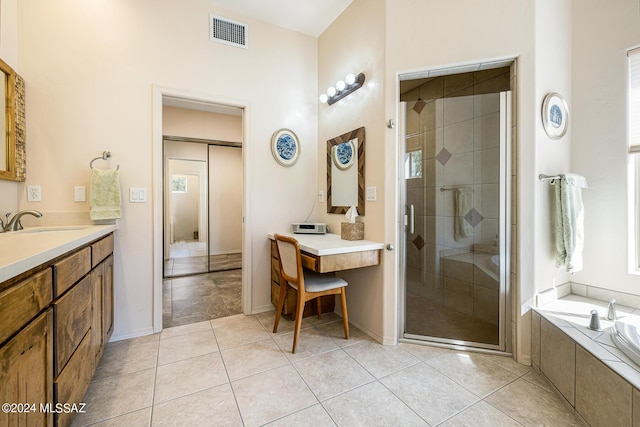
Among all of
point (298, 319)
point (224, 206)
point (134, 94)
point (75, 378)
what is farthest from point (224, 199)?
point (75, 378)

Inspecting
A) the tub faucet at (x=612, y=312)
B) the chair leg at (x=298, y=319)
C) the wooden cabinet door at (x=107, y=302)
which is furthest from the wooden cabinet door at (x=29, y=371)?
the tub faucet at (x=612, y=312)

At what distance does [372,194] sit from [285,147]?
44.2 inches

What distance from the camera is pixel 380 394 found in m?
1.53

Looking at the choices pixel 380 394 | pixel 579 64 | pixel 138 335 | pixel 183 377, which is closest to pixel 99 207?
pixel 138 335

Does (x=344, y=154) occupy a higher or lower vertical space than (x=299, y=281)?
higher

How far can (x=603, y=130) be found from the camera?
2047 mm

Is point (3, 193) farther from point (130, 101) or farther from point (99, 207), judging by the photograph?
point (130, 101)

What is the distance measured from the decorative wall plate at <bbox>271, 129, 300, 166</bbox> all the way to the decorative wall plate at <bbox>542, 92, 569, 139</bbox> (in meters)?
2.09

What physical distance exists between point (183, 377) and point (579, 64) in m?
3.70

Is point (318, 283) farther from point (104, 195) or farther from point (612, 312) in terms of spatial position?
point (612, 312)

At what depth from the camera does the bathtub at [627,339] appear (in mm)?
1239

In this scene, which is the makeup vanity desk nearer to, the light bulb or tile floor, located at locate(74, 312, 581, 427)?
tile floor, located at locate(74, 312, 581, 427)

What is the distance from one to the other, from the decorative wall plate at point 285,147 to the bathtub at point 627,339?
8.67ft

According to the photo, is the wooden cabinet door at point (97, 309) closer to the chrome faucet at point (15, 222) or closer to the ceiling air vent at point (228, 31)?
the chrome faucet at point (15, 222)
